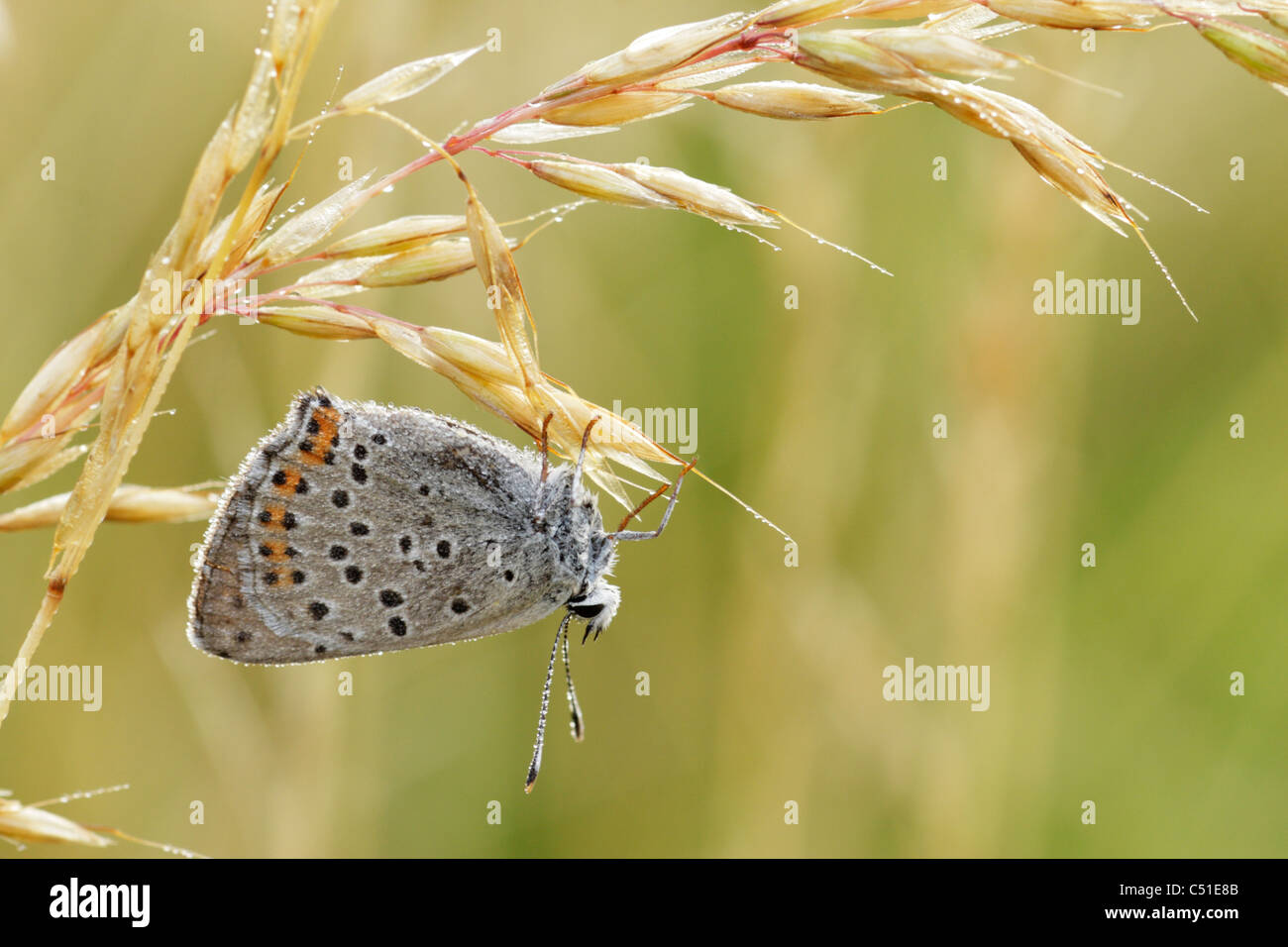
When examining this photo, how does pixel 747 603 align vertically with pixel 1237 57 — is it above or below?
below

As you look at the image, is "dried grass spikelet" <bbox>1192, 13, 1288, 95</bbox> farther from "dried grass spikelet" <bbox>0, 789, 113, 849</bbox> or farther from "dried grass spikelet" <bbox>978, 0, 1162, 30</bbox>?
"dried grass spikelet" <bbox>0, 789, 113, 849</bbox>

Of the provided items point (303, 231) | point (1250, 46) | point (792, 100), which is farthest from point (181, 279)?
point (1250, 46)

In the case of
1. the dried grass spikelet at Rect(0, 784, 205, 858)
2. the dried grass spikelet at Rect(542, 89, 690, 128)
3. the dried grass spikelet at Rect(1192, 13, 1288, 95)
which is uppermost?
the dried grass spikelet at Rect(1192, 13, 1288, 95)

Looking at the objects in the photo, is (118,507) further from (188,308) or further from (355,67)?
(355,67)

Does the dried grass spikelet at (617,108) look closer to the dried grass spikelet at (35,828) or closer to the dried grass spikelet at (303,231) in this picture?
the dried grass spikelet at (303,231)

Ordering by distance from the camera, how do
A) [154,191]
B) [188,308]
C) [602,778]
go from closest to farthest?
1. [188,308]
2. [154,191]
3. [602,778]

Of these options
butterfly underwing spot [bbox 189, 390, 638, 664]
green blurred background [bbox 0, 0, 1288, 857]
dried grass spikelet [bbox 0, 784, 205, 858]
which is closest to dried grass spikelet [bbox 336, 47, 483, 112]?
butterfly underwing spot [bbox 189, 390, 638, 664]

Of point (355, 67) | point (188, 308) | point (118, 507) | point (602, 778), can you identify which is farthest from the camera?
point (602, 778)

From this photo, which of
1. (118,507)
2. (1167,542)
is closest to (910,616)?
(1167,542)
